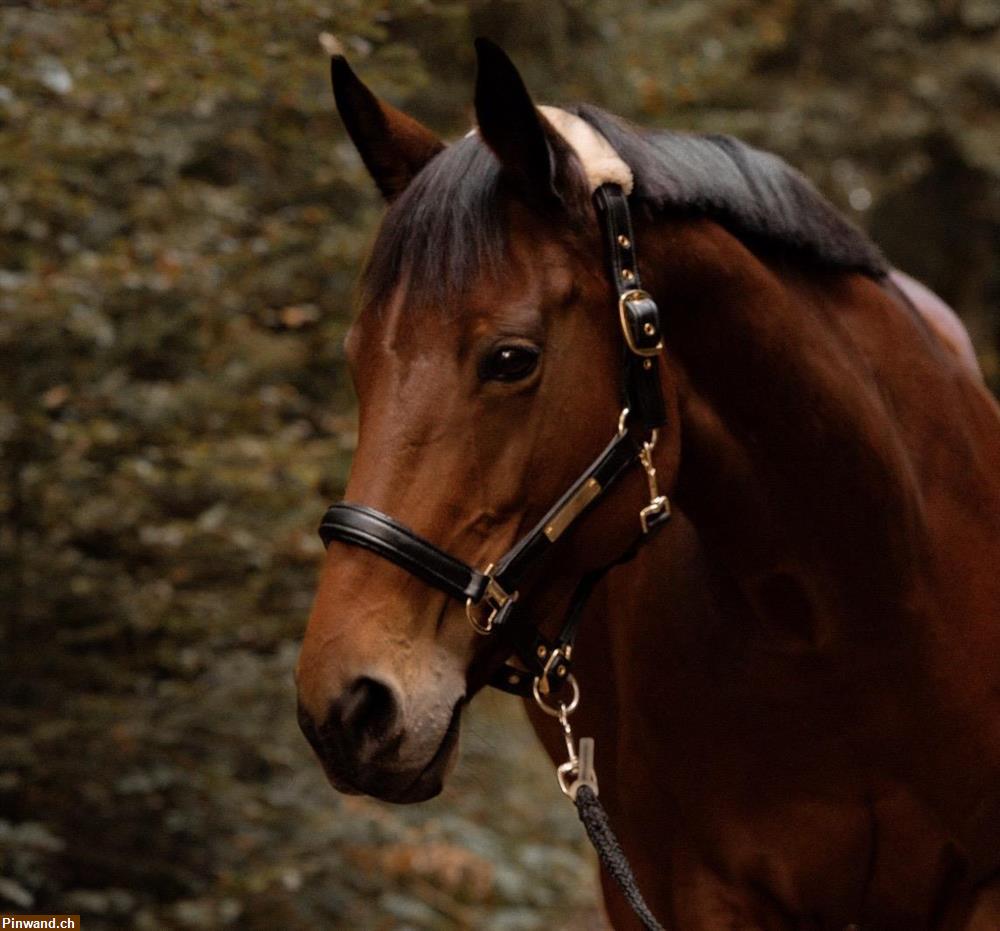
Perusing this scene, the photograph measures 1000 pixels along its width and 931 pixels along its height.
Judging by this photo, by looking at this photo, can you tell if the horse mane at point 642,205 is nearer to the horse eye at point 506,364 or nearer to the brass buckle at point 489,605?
the horse eye at point 506,364

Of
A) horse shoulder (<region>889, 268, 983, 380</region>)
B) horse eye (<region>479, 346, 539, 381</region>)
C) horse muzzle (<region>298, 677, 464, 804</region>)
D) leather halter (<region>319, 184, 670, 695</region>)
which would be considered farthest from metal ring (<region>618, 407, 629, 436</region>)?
horse shoulder (<region>889, 268, 983, 380</region>)

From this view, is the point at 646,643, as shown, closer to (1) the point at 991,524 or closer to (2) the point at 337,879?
(1) the point at 991,524

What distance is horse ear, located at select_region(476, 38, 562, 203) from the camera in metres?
1.94

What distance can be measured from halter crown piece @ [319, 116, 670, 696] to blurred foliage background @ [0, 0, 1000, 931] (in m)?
1.49

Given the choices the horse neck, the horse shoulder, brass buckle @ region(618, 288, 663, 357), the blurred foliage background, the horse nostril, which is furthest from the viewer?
the blurred foliage background

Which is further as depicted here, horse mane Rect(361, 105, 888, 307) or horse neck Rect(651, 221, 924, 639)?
horse neck Rect(651, 221, 924, 639)

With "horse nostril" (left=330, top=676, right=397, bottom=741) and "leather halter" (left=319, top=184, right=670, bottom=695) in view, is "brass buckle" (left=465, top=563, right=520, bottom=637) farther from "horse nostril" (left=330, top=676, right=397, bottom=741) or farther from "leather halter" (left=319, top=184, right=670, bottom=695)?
"horse nostril" (left=330, top=676, right=397, bottom=741)

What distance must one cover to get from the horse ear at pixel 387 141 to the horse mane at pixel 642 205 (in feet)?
0.48

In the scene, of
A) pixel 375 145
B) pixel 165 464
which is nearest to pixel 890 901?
pixel 375 145

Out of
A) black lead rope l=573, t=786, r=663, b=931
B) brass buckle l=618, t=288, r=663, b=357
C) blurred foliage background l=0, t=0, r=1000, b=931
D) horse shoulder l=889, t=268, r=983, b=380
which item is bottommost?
blurred foliage background l=0, t=0, r=1000, b=931

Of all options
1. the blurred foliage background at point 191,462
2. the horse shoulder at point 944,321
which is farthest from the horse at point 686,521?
the blurred foliage background at point 191,462

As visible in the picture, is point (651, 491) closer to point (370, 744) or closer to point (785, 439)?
point (785, 439)

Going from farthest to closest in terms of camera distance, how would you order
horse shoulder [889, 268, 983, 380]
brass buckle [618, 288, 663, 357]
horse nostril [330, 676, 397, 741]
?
1. horse shoulder [889, 268, 983, 380]
2. brass buckle [618, 288, 663, 357]
3. horse nostril [330, 676, 397, 741]

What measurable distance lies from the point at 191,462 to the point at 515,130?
254cm
